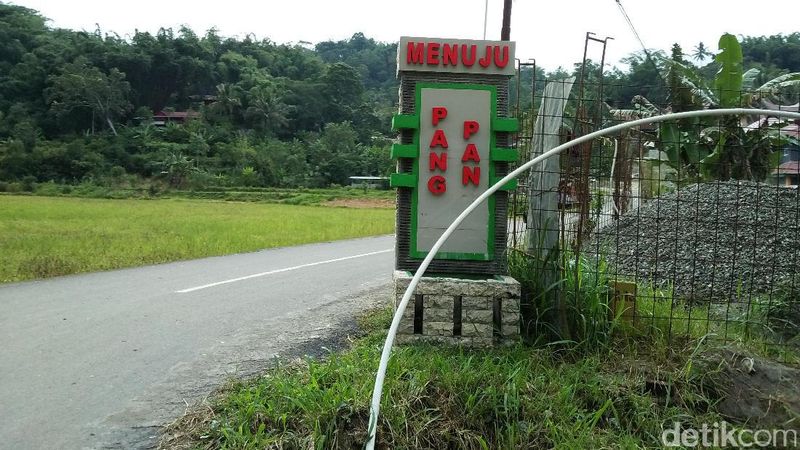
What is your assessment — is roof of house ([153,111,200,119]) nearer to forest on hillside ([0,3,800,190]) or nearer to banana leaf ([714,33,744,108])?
forest on hillside ([0,3,800,190])

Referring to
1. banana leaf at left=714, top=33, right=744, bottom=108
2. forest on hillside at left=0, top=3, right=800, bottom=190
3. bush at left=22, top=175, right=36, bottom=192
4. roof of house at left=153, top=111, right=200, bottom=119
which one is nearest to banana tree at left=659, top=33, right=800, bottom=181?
banana leaf at left=714, top=33, right=744, bottom=108

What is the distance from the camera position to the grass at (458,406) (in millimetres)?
3244

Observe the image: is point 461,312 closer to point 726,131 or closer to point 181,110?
point 726,131

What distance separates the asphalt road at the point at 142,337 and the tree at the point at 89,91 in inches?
2069

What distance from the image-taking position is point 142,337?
17.7 feet

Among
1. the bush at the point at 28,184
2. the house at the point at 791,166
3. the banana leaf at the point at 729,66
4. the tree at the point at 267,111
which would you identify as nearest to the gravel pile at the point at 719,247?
the house at the point at 791,166

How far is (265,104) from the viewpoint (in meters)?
61.8

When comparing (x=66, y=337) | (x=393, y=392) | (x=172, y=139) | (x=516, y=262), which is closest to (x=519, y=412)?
(x=393, y=392)

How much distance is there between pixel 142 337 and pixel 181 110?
67.8 metres

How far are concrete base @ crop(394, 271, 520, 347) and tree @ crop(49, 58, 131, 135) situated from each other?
58.2 m

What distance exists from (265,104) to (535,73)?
195 feet

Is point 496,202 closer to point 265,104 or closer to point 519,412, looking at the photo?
point 519,412

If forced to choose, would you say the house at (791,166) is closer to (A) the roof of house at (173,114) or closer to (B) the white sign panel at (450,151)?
(B) the white sign panel at (450,151)

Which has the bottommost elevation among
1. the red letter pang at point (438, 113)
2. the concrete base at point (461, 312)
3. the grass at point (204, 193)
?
the grass at point (204, 193)
